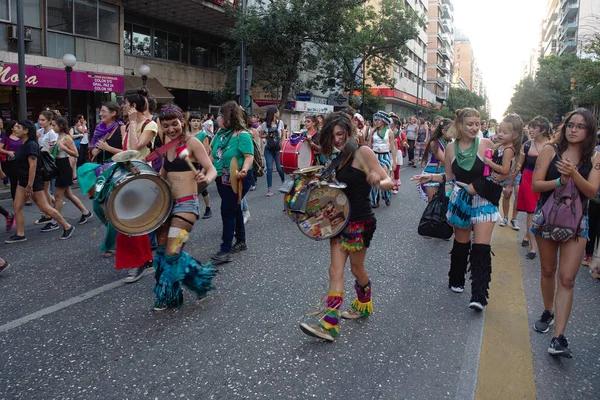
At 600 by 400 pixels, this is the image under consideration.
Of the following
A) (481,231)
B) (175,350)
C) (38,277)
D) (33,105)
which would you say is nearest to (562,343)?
(481,231)

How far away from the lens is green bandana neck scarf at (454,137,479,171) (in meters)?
4.37

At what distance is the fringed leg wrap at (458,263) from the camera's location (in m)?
4.54

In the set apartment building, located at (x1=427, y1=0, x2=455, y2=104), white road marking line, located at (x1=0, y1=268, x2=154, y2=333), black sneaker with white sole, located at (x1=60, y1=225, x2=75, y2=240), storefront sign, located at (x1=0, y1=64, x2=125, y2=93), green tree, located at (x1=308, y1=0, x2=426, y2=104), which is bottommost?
white road marking line, located at (x1=0, y1=268, x2=154, y2=333)

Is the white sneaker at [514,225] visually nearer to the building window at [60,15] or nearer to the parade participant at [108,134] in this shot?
the parade participant at [108,134]

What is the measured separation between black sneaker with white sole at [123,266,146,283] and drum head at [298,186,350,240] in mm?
2232

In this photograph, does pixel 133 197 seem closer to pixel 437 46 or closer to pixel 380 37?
pixel 380 37

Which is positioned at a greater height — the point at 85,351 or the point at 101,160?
the point at 101,160

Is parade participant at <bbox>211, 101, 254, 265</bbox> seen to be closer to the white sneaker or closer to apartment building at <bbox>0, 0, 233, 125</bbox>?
the white sneaker

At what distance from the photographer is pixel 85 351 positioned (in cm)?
348

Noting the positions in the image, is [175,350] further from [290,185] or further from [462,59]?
[462,59]

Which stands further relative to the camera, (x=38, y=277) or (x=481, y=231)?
(x=38, y=277)

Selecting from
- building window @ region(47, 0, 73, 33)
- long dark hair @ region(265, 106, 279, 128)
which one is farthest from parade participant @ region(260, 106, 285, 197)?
building window @ region(47, 0, 73, 33)

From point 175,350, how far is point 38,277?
2.48 meters

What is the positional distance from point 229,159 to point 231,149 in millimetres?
118
